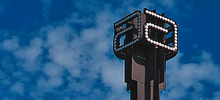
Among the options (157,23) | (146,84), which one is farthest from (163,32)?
(146,84)

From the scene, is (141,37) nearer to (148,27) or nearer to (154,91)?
(148,27)

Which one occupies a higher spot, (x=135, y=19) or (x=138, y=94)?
(x=135, y=19)

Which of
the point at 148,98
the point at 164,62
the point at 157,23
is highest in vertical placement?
the point at 157,23

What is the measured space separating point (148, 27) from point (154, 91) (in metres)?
9.19

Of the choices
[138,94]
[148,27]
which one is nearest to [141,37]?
[148,27]

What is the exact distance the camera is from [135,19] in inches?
3474

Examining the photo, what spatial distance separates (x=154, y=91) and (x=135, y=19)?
10831 millimetres

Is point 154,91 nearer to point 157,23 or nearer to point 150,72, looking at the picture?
point 150,72

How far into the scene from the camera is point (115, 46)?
88.8 metres

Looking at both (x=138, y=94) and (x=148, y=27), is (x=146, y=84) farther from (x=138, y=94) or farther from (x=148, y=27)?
(x=148, y=27)

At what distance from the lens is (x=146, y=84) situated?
284 feet

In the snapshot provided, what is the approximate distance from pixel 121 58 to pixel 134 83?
552 cm

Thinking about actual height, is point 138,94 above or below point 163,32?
below

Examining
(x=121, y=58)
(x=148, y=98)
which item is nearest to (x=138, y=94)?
(x=148, y=98)
